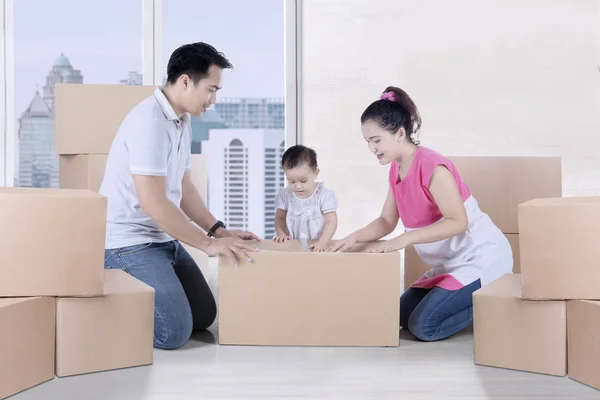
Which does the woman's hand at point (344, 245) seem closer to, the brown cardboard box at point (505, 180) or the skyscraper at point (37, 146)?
the brown cardboard box at point (505, 180)

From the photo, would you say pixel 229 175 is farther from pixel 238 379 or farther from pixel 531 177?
pixel 238 379

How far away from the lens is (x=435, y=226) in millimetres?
2258

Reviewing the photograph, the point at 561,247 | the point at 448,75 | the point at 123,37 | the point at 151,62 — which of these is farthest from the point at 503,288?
the point at 123,37

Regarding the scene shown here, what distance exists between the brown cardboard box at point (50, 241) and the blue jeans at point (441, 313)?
98 cm

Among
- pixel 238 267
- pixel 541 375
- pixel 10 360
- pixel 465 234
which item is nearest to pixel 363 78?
pixel 465 234

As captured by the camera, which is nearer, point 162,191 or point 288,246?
point 162,191

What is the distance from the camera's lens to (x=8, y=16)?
13.8 ft

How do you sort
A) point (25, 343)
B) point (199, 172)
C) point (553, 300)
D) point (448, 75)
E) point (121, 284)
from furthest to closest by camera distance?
1. point (448, 75)
2. point (199, 172)
3. point (121, 284)
4. point (553, 300)
5. point (25, 343)

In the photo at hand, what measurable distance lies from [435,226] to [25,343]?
3.86ft

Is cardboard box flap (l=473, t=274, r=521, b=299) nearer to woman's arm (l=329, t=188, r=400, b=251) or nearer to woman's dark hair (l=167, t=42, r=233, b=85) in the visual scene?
woman's arm (l=329, t=188, r=400, b=251)

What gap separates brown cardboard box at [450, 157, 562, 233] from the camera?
111 inches

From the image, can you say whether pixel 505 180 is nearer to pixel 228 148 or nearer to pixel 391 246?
pixel 391 246

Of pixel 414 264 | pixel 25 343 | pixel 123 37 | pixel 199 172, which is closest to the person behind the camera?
pixel 25 343

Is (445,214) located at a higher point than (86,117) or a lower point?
lower
